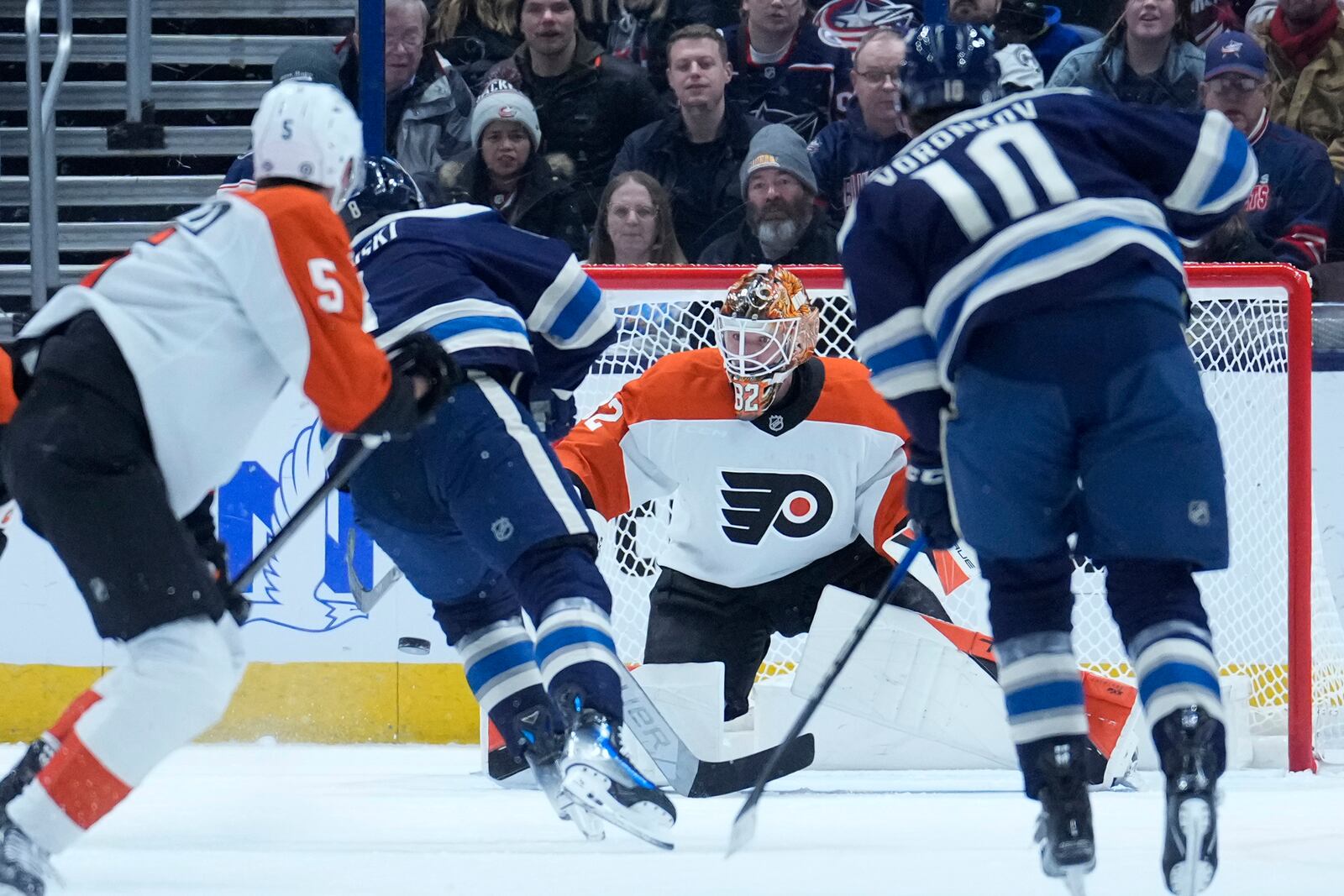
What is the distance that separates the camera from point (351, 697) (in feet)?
14.2

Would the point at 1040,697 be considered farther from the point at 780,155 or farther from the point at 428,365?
the point at 780,155

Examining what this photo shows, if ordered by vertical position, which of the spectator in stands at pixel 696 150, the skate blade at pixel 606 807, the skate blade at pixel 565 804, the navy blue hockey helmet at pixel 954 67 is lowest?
the skate blade at pixel 565 804

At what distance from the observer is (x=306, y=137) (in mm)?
2369

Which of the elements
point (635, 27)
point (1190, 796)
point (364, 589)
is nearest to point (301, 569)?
point (364, 589)

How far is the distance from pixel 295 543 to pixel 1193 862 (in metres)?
2.71

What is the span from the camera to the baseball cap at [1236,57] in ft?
15.2

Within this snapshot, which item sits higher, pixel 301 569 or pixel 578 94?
pixel 578 94

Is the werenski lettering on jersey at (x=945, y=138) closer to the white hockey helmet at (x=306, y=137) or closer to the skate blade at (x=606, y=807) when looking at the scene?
the white hockey helmet at (x=306, y=137)

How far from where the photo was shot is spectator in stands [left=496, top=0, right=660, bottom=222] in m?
5.02

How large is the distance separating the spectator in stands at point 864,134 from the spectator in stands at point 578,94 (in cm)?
56

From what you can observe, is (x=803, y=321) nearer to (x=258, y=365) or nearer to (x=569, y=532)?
(x=569, y=532)

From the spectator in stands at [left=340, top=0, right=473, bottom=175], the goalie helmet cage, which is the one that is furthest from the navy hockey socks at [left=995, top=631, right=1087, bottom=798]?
the spectator in stands at [left=340, top=0, right=473, bottom=175]

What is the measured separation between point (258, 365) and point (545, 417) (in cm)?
96

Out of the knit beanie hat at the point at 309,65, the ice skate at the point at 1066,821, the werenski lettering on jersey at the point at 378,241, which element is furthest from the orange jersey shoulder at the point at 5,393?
the knit beanie hat at the point at 309,65
